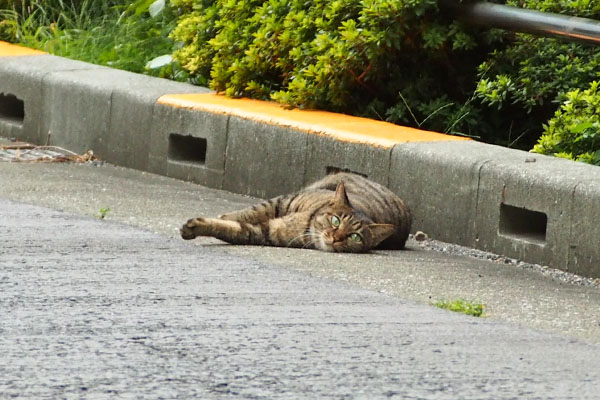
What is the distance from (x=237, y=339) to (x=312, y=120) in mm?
3508

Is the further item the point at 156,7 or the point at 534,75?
the point at 156,7

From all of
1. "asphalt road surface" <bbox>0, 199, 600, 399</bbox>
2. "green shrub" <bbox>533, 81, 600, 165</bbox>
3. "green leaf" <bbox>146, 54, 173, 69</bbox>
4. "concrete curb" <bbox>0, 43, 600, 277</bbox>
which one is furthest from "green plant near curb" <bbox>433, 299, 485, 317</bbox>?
"green leaf" <bbox>146, 54, 173, 69</bbox>

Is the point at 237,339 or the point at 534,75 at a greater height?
the point at 534,75

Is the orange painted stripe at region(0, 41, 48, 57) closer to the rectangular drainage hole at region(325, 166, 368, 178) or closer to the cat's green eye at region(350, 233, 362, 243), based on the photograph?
the rectangular drainage hole at region(325, 166, 368, 178)

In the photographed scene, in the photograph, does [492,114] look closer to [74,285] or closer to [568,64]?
[568,64]

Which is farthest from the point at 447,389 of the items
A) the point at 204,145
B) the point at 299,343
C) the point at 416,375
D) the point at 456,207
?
the point at 204,145

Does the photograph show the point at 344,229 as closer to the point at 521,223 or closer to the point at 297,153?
the point at 521,223

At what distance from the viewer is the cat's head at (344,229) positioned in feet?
21.9

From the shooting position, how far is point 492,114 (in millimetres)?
8320

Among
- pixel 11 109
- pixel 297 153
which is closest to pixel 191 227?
pixel 297 153

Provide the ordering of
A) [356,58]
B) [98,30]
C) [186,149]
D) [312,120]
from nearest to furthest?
1. [312,120]
2. [356,58]
3. [186,149]
4. [98,30]

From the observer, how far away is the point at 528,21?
25.3 feet

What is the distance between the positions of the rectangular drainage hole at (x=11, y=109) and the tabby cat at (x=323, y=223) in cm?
381

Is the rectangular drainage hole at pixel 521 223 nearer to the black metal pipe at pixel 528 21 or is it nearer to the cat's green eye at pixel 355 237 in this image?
the cat's green eye at pixel 355 237
